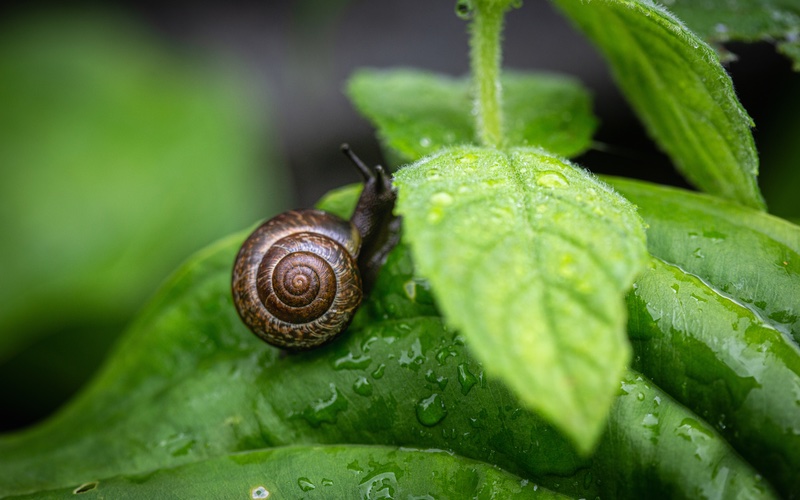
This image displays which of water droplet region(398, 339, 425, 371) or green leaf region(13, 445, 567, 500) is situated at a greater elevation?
water droplet region(398, 339, 425, 371)

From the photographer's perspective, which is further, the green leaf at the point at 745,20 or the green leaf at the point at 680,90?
the green leaf at the point at 745,20

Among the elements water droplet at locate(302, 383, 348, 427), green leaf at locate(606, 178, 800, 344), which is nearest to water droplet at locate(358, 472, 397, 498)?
water droplet at locate(302, 383, 348, 427)

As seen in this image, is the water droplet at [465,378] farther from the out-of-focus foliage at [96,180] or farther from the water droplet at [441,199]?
the out-of-focus foliage at [96,180]

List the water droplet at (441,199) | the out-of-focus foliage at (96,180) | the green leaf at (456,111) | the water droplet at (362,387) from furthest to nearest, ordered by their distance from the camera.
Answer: the out-of-focus foliage at (96,180) → the green leaf at (456,111) → the water droplet at (362,387) → the water droplet at (441,199)

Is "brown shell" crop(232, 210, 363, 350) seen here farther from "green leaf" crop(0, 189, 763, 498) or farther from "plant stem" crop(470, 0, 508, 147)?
Answer: "plant stem" crop(470, 0, 508, 147)

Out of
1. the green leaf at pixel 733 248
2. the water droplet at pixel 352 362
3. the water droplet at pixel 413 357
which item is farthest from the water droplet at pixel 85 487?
the green leaf at pixel 733 248

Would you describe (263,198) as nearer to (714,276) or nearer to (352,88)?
A: (352,88)

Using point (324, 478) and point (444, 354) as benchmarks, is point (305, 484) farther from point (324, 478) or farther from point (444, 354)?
point (444, 354)

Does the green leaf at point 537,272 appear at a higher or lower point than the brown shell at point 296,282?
higher
